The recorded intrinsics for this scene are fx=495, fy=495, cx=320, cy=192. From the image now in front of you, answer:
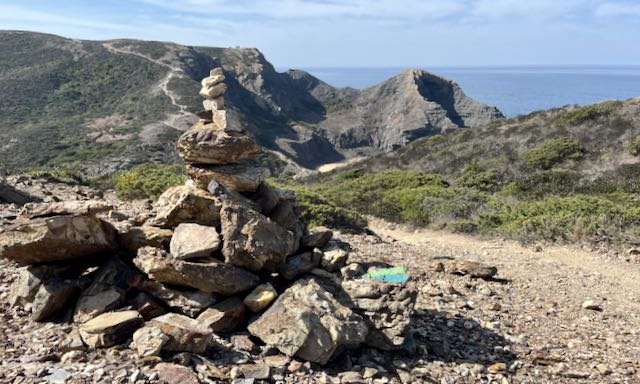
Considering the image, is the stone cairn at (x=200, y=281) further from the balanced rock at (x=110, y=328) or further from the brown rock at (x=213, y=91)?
the brown rock at (x=213, y=91)

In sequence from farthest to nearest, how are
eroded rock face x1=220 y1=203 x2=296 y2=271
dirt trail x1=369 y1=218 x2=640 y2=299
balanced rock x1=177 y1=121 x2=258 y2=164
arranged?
dirt trail x1=369 y1=218 x2=640 y2=299
balanced rock x1=177 y1=121 x2=258 y2=164
eroded rock face x1=220 y1=203 x2=296 y2=271

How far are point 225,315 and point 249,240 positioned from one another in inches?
49.1

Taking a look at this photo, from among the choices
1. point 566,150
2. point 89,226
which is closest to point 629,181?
point 566,150

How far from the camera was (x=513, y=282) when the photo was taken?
42.3ft

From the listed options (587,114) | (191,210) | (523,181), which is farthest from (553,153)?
(191,210)

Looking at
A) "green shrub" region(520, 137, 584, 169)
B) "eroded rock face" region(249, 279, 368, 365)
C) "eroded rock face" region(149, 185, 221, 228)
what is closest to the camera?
"eroded rock face" region(249, 279, 368, 365)

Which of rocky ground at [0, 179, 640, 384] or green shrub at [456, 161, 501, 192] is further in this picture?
green shrub at [456, 161, 501, 192]

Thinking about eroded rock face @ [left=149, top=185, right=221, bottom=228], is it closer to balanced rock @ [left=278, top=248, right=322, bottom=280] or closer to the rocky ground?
balanced rock @ [left=278, top=248, right=322, bottom=280]

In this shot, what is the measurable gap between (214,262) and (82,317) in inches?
82.4

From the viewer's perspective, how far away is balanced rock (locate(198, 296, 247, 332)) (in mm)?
7633

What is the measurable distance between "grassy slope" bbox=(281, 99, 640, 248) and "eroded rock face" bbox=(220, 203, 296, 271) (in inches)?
397

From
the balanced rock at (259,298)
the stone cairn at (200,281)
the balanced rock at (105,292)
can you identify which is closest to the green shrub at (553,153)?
the stone cairn at (200,281)

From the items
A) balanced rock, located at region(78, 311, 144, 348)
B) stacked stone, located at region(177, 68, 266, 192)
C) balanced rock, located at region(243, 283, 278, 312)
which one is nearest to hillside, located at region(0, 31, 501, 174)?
stacked stone, located at region(177, 68, 266, 192)

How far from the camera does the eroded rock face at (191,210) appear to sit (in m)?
8.73
